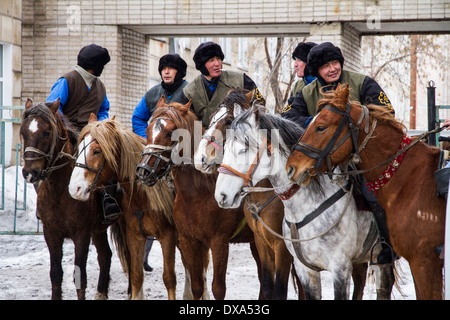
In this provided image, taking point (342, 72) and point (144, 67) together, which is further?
point (144, 67)

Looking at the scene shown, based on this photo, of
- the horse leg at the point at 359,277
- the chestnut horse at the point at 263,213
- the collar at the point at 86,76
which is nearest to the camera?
the chestnut horse at the point at 263,213

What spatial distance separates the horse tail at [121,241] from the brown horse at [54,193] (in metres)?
0.63

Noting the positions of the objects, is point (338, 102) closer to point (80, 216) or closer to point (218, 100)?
point (218, 100)

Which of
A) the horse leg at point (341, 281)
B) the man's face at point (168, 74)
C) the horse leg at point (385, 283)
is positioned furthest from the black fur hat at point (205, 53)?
the horse leg at point (341, 281)

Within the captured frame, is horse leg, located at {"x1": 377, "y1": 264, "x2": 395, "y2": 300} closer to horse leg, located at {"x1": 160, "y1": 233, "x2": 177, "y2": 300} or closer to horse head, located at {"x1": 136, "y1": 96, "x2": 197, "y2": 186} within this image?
horse leg, located at {"x1": 160, "y1": 233, "x2": 177, "y2": 300}

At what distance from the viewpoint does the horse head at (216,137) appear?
536 cm

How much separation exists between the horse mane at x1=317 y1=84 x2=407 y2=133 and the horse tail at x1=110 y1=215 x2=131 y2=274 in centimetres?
305

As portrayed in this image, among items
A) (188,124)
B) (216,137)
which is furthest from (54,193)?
(216,137)

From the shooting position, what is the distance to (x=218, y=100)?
6.60m

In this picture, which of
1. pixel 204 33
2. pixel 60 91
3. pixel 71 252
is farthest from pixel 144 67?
pixel 60 91

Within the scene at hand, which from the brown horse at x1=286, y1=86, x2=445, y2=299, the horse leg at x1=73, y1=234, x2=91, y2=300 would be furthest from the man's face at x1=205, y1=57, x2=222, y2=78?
the brown horse at x1=286, y1=86, x2=445, y2=299

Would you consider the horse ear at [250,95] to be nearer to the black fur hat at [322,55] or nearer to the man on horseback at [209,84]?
the black fur hat at [322,55]

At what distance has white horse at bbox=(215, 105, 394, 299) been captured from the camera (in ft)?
15.8
